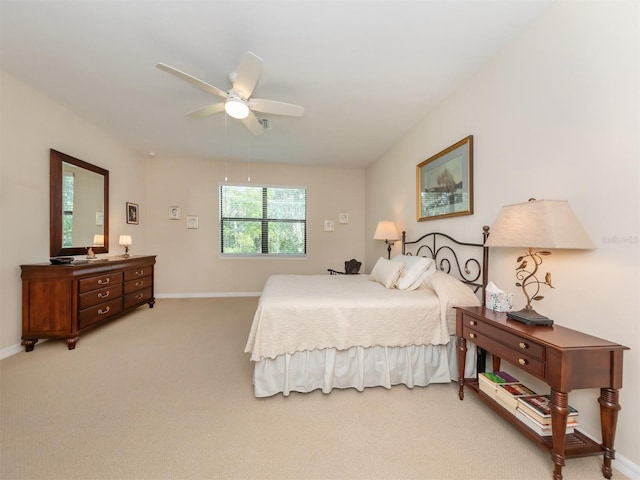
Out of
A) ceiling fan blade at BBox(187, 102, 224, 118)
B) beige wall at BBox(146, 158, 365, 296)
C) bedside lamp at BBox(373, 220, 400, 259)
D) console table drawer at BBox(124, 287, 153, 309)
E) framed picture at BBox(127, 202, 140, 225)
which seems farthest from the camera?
beige wall at BBox(146, 158, 365, 296)

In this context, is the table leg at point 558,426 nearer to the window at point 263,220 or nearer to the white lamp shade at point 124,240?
the window at point 263,220

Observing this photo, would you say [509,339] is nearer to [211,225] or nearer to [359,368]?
[359,368]

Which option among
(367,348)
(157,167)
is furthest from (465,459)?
(157,167)

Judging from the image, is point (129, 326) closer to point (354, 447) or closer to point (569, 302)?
point (354, 447)

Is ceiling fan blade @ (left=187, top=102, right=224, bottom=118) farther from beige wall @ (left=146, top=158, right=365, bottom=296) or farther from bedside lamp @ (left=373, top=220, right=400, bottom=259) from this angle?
beige wall @ (left=146, top=158, right=365, bottom=296)

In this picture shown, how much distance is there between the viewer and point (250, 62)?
1843mm

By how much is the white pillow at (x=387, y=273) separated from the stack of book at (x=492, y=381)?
3.26 ft

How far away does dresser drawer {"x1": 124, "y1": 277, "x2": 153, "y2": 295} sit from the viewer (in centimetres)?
369

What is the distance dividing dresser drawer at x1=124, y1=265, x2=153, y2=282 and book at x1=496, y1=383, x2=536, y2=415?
14.0 ft

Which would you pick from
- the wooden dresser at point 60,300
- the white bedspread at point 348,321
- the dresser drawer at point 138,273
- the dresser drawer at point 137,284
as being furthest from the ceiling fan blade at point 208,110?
the dresser drawer at point 137,284

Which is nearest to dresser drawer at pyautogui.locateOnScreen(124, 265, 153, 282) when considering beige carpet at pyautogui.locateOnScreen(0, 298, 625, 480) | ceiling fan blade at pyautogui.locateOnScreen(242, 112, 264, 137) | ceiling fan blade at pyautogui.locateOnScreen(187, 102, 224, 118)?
beige carpet at pyautogui.locateOnScreen(0, 298, 625, 480)

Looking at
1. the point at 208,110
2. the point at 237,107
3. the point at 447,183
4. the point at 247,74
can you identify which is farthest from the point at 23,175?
the point at 447,183

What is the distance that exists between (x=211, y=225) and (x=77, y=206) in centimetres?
Result: 208

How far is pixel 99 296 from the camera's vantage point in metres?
3.12
